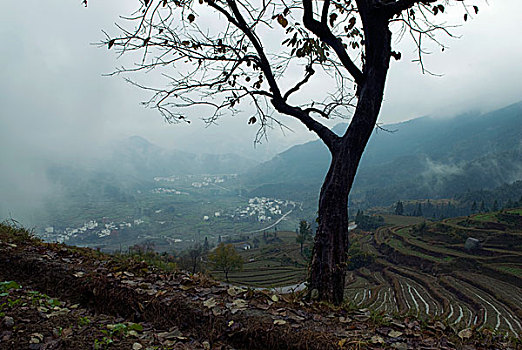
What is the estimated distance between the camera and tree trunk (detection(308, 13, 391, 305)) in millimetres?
3465

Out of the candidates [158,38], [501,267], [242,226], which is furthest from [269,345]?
[242,226]

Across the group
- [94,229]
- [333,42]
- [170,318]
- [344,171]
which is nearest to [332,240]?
[344,171]

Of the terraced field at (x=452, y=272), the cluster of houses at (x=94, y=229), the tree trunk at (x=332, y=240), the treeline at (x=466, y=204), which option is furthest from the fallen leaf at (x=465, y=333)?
the treeline at (x=466, y=204)

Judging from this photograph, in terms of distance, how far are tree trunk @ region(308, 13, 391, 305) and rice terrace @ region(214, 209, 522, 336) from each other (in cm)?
1958

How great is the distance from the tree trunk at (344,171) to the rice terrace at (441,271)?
64.3 ft

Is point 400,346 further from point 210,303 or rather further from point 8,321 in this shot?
point 8,321

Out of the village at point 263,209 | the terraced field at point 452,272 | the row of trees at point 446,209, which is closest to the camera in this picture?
the terraced field at point 452,272

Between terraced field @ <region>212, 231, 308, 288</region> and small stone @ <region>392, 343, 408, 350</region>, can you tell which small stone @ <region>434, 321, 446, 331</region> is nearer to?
small stone @ <region>392, 343, 408, 350</region>

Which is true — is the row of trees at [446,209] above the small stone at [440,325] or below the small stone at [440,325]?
below

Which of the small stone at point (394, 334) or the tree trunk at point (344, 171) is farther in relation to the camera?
the tree trunk at point (344, 171)

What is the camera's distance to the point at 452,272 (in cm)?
3997

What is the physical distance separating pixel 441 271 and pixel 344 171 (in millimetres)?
47735

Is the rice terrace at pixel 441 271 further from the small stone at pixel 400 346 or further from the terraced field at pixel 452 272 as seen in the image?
the small stone at pixel 400 346

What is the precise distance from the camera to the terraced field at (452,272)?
90.2 ft
